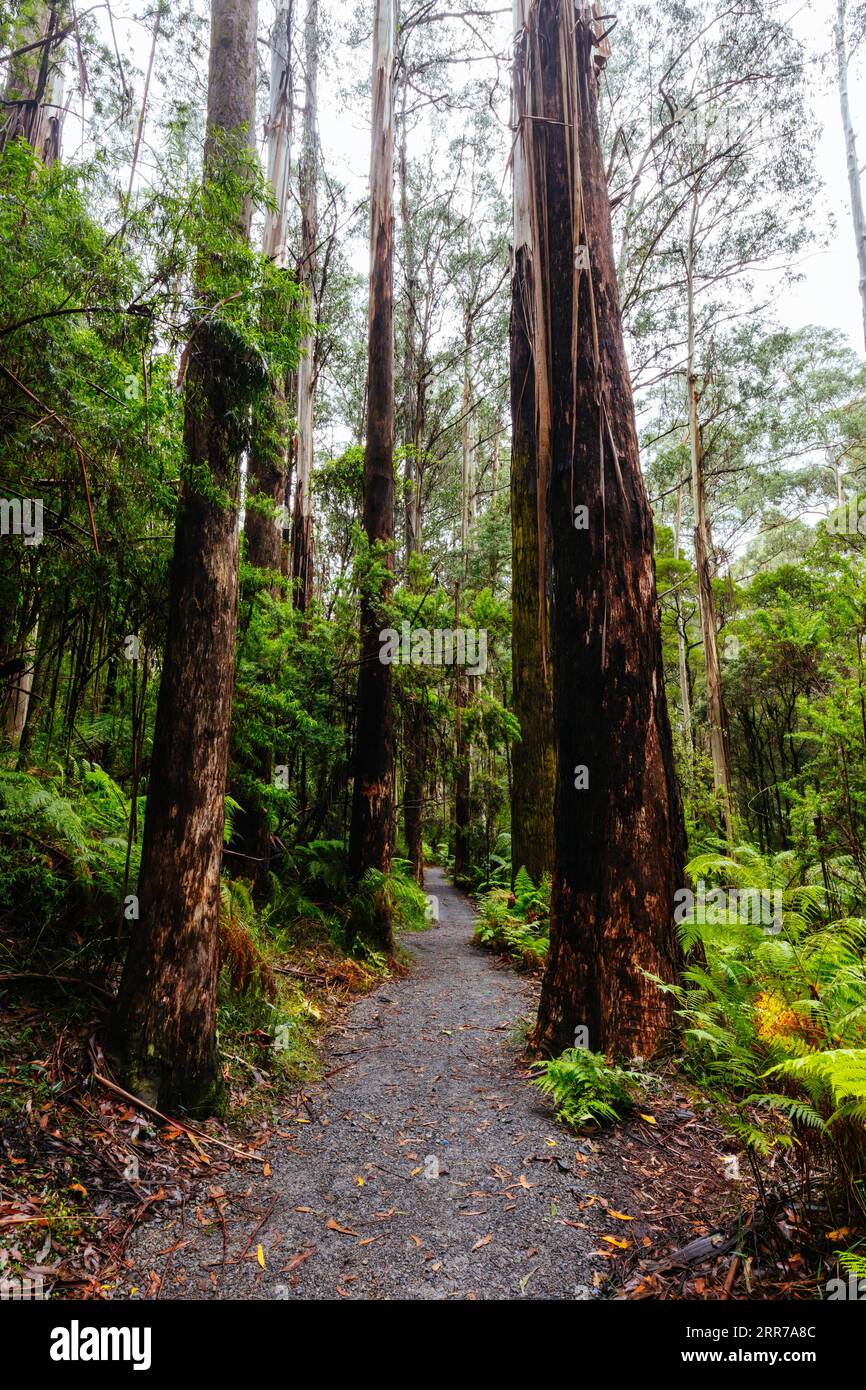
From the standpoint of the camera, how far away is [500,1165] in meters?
2.81

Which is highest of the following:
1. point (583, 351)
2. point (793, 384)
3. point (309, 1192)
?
point (793, 384)

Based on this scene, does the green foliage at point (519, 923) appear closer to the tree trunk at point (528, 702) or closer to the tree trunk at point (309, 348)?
the tree trunk at point (528, 702)

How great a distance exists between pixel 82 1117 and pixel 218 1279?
0.96m

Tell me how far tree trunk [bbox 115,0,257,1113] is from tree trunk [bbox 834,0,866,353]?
16901 mm

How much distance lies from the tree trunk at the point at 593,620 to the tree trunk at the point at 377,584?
11.1 feet

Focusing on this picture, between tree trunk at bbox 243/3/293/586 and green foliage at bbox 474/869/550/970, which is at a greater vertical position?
tree trunk at bbox 243/3/293/586

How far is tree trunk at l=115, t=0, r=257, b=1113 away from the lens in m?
3.01

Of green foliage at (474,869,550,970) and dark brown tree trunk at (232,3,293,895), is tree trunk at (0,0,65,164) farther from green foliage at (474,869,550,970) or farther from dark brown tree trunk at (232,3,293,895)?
green foliage at (474,869,550,970)

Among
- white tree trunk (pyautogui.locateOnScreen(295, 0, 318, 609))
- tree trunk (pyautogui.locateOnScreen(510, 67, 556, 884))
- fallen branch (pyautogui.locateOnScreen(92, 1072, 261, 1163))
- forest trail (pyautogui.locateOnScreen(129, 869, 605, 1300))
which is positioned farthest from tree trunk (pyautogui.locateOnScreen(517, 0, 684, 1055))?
white tree trunk (pyautogui.locateOnScreen(295, 0, 318, 609))

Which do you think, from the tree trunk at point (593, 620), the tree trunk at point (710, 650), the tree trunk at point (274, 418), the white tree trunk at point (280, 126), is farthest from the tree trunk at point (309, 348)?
Result: the tree trunk at point (710, 650)

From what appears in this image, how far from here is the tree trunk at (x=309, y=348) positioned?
428 inches

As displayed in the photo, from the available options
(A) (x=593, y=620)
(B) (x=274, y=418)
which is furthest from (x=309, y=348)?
(A) (x=593, y=620)
